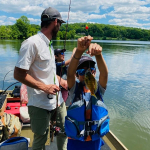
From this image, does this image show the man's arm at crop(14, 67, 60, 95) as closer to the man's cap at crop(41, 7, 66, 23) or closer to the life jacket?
the life jacket

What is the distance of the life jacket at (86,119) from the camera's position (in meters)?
1.80

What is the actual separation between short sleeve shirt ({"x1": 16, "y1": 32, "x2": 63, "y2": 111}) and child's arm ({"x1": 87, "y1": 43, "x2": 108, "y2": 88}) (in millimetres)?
679

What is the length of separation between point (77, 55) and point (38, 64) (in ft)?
2.01

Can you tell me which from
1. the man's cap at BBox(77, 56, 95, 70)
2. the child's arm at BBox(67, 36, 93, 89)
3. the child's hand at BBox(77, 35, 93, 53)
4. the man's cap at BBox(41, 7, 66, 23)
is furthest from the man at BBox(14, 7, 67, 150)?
the child's hand at BBox(77, 35, 93, 53)

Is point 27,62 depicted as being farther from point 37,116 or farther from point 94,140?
point 94,140

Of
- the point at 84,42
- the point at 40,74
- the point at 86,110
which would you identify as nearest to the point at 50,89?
the point at 40,74

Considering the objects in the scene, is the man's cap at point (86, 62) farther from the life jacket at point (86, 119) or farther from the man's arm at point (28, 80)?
the man's arm at point (28, 80)

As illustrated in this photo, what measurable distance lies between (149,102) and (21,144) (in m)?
7.79

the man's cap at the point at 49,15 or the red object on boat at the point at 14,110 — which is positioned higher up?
the man's cap at the point at 49,15

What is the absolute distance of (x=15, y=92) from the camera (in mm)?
5188

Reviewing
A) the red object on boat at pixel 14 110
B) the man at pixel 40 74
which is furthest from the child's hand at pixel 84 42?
the red object on boat at pixel 14 110

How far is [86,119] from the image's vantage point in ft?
5.95

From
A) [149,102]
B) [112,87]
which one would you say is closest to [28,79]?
[149,102]

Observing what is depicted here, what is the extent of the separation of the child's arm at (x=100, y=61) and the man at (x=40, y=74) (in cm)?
58
